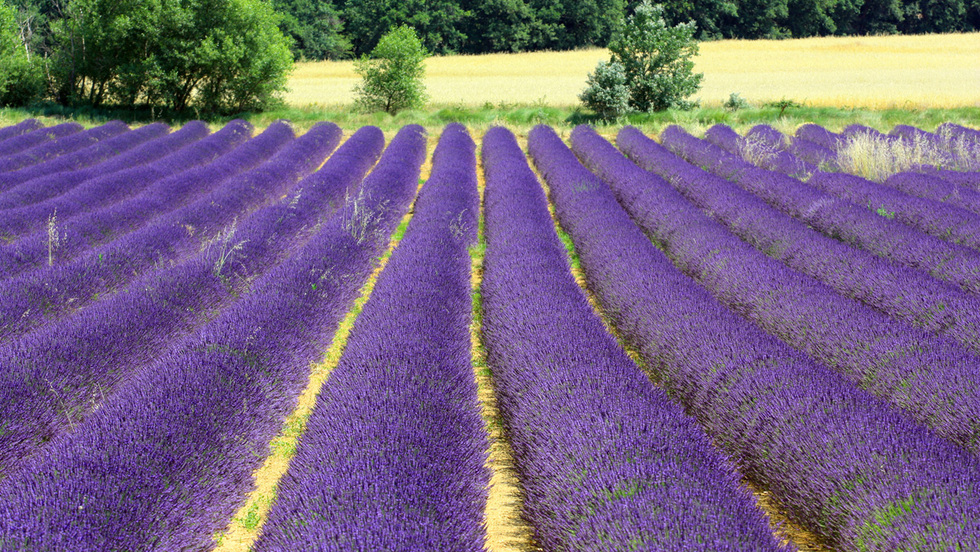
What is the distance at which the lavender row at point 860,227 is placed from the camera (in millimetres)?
5230

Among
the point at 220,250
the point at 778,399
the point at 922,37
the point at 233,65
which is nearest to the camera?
the point at 778,399

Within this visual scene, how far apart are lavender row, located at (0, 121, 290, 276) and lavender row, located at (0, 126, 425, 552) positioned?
7.99ft

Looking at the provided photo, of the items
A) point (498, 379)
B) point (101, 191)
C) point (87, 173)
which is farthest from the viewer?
point (87, 173)

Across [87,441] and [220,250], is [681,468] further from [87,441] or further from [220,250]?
[220,250]

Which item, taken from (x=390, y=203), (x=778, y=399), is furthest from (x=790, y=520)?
(x=390, y=203)

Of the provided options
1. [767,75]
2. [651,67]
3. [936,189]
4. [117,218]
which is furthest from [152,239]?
[767,75]

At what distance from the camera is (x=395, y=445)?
285 cm

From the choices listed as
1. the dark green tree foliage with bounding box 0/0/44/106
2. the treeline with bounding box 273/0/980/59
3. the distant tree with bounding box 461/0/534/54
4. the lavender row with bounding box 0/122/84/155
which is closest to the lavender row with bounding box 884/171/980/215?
the lavender row with bounding box 0/122/84/155

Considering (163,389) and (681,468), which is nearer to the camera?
(681,468)

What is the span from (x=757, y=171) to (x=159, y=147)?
36.0ft

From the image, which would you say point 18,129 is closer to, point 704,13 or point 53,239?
point 53,239

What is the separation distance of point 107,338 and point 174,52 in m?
16.1

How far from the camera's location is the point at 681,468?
262 cm

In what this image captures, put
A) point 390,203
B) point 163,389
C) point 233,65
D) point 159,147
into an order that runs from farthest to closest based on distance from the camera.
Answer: point 233,65, point 159,147, point 390,203, point 163,389
